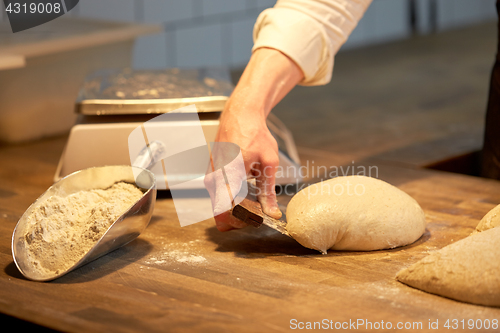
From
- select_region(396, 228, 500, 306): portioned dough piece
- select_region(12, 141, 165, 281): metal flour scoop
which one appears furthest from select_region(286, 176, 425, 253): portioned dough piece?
select_region(12, 141, 165, 281): metal flour scoop

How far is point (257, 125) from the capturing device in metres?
1.07

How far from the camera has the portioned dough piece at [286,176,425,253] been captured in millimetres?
968

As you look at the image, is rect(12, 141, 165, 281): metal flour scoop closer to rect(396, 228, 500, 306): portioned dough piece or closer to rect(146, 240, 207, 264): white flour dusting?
rect(146, 240, 207, 264): white flour dusting

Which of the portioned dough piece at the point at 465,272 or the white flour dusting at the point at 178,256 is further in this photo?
the white flour dusting at the point at 178,256

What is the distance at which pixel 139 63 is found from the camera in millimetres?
3164

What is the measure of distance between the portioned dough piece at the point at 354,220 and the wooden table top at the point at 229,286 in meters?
0.02

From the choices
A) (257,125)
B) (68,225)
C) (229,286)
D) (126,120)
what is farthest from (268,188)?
(126,120)

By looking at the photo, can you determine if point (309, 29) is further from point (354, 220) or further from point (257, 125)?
point (354, 220)

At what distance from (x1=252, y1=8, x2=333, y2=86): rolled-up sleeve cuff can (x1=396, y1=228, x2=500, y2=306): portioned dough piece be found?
1.80 ft

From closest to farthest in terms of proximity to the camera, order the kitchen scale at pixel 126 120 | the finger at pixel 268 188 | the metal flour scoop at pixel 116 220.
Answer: the metal flour scoop at pixel 116 220
the finger at pixel 268 188
the kitchen scale at pixel 126 120

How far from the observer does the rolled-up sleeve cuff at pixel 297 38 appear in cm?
118

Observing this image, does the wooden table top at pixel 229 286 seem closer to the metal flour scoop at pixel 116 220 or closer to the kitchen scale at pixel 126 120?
the metal flour scoop at pixel 116 220

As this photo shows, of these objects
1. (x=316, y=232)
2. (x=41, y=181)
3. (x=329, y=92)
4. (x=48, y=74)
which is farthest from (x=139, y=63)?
(x=316, y=232)

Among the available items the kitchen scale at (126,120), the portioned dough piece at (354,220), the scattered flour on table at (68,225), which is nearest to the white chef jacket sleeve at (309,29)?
the kitchen scale at (126,120)
